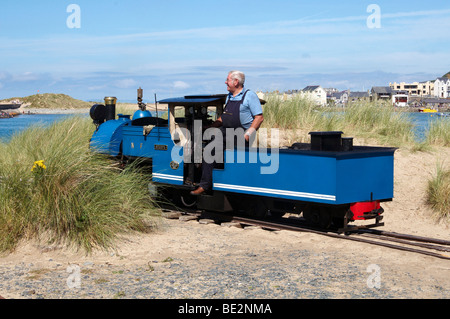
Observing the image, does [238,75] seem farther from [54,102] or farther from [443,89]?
[443,89]

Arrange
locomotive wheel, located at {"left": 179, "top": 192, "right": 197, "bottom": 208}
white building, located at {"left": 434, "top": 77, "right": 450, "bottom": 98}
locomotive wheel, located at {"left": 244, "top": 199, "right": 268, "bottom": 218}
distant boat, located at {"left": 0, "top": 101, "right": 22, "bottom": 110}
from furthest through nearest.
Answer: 1. white building, located at {"left": 434, "top": 77, "right": 450, "bottom": 98}
2. distant boat, located at {"left": 0, "top": 101, "right": 22, "bottom": 110}
3. locomotive wheel, located at {"left": 179, "top": 192, "right": 197, "bottom": 208}
4. locomotive wheel, located at {"left": 244, "top": 199, "right": 268, "bottom": 218}

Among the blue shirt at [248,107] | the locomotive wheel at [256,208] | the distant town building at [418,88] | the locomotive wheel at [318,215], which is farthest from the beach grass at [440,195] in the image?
the distant town building at [418,88]

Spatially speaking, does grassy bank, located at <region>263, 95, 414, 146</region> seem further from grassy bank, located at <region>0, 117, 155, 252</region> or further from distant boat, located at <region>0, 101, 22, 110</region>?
distant boat, located at <region>0, 101, 22, 110</region>

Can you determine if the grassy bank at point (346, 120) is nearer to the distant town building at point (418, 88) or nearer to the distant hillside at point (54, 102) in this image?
the distant hillside at point (54, 102)

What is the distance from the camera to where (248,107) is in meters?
9.38

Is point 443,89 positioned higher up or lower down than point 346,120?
higher up

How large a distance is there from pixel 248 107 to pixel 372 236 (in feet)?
9.24

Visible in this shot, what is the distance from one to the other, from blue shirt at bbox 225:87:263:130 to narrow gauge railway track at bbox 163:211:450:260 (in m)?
1.68

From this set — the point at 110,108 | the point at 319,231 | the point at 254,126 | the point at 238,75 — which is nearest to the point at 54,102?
the point at 110,108

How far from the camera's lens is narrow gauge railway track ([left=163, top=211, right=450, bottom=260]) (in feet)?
27.2

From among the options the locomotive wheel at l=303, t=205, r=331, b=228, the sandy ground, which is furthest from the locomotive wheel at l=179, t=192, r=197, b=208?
the locomotive wheel at l=303, t=205, r=331, b=228

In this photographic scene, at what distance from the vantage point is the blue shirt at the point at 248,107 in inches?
367

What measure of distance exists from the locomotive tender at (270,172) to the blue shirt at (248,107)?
18.0 inches
